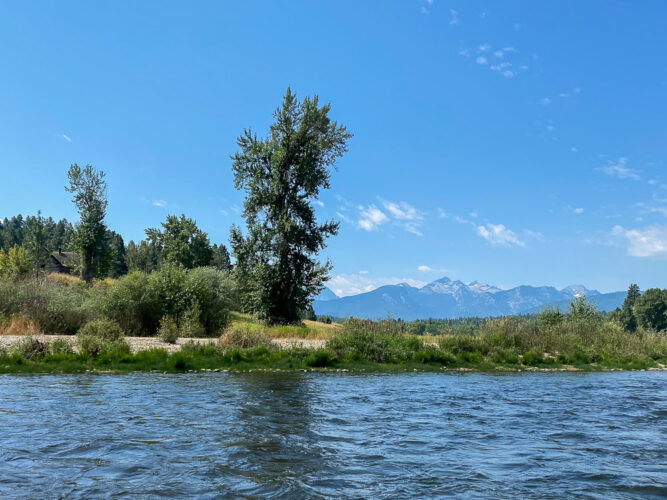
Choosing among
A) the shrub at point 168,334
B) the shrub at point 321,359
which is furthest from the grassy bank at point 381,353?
the shrub at point 168,334

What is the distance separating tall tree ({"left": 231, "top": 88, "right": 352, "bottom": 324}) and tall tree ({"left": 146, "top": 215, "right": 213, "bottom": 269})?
49.3 meters

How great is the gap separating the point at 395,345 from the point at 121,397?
53.9 feet

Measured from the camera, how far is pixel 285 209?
136 feet

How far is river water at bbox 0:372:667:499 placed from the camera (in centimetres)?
791

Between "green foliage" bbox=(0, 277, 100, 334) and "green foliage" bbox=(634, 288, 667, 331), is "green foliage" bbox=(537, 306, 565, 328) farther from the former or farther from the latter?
"green foliage" bbox=(634, 288, 667, 331)

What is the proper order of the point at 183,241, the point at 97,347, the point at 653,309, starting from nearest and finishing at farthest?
the point at 97,347, the point at 183,241, the point at 653,309

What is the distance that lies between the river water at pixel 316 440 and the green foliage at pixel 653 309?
14815 centimetres

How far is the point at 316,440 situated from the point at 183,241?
84870mm

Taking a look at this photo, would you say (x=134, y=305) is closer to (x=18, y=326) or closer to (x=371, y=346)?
(x=18, y=326)

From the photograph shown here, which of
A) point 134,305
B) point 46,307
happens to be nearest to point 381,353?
point 134,305

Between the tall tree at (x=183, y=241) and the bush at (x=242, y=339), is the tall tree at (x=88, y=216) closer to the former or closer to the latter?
the tall tree at (x=183, y=241)

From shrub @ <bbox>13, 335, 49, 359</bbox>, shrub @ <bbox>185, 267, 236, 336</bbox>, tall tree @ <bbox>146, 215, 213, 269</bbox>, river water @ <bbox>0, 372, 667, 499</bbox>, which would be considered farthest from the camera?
tall tree @ <bbox>146, 215, 213, 269</bbox>

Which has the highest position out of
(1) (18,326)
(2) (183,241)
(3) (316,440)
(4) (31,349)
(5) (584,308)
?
(2) (183,241)

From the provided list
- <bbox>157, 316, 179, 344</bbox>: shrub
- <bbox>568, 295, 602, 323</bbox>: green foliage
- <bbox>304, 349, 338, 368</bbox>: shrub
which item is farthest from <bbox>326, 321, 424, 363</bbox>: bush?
<bbox>568, 295, 602, 323</bbox>: green foliage
